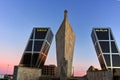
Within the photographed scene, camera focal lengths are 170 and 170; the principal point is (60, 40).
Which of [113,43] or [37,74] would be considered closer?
[37,74]

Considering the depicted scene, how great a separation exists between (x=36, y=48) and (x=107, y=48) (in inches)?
1919

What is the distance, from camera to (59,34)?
68.1 metres

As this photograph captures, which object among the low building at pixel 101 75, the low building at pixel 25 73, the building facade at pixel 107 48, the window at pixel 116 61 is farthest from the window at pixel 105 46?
the low building at pixel 101 75

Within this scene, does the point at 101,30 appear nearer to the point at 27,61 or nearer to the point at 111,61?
the point at 111,61

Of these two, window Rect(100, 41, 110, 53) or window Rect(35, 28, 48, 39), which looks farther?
window Rect(35, 28, 48, 39)

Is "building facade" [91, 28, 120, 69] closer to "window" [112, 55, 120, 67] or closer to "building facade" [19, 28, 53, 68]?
"window" [112, 55, 120, 67]

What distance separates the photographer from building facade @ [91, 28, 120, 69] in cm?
10997

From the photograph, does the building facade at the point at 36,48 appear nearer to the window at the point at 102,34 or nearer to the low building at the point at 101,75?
the window at the point at 102,34

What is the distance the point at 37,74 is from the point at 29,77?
329 cm

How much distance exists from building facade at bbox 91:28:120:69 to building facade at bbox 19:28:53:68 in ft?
121

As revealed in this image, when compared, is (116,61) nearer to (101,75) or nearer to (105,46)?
(105,46)

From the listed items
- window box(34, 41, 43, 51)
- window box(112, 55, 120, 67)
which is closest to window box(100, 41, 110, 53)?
window box(112, 55, 120, 67)

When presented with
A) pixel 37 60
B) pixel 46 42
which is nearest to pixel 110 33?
pixel 46 42

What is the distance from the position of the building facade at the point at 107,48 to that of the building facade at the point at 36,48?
36.8m
